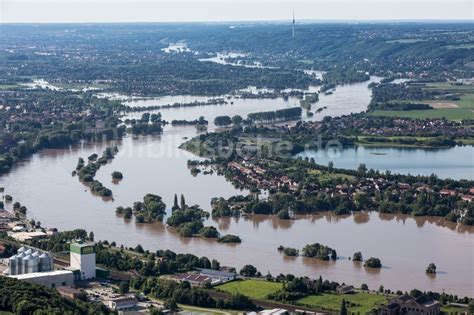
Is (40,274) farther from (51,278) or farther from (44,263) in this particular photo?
(44,263)

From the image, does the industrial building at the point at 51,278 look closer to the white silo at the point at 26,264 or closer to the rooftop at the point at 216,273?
the white silo at the point at 26,264

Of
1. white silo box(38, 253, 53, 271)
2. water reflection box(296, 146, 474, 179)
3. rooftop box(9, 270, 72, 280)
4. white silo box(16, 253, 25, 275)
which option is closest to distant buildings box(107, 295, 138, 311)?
rooftop box(9, 270, 72, 280)

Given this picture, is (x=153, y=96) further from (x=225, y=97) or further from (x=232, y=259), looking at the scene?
(x=232, y=259)

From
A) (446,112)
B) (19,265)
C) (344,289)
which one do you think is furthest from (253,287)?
(446,112)

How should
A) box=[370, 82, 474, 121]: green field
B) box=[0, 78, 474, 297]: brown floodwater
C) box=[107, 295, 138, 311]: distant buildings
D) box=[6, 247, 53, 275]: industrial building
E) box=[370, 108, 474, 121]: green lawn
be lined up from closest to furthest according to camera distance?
box=[107, 295, 138, 311]: distant buildings, box=[6, 247, 53, 275]: industrial building, box=[0, 78, 474, 297]: brown floodwater, box=[370, 108, 474, 121]: green lawn, box=[370, 82, 474, 121]: green field

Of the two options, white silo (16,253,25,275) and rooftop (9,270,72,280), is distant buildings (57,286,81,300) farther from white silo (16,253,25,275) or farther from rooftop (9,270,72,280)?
white silo (16,253,25,275)
